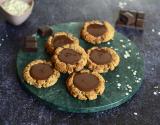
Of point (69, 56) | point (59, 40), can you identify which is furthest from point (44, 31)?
point (69, 56)

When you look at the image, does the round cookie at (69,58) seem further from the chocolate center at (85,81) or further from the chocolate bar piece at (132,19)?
the chocolate bar piece at (132,19)

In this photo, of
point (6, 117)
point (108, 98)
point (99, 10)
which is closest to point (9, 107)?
point (6, 117)

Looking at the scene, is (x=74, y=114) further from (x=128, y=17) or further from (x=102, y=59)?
(x=128, y=17)

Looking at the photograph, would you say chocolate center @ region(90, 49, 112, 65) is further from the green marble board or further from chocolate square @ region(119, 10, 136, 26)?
chocolate square @ region(119, 10, 136, 26)

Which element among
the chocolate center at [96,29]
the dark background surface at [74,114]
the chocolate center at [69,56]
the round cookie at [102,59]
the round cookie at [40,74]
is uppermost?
the chocolate center at [96,29]

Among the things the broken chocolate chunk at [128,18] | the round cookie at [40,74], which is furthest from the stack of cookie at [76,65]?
the broken chocolate chunk at [128,18]

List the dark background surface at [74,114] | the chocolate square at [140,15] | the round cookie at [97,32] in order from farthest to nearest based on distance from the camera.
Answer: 1. the chocolate square at [140,15]
2. the round cookie at [97,32]
3. the dark background surface at [74,114]
